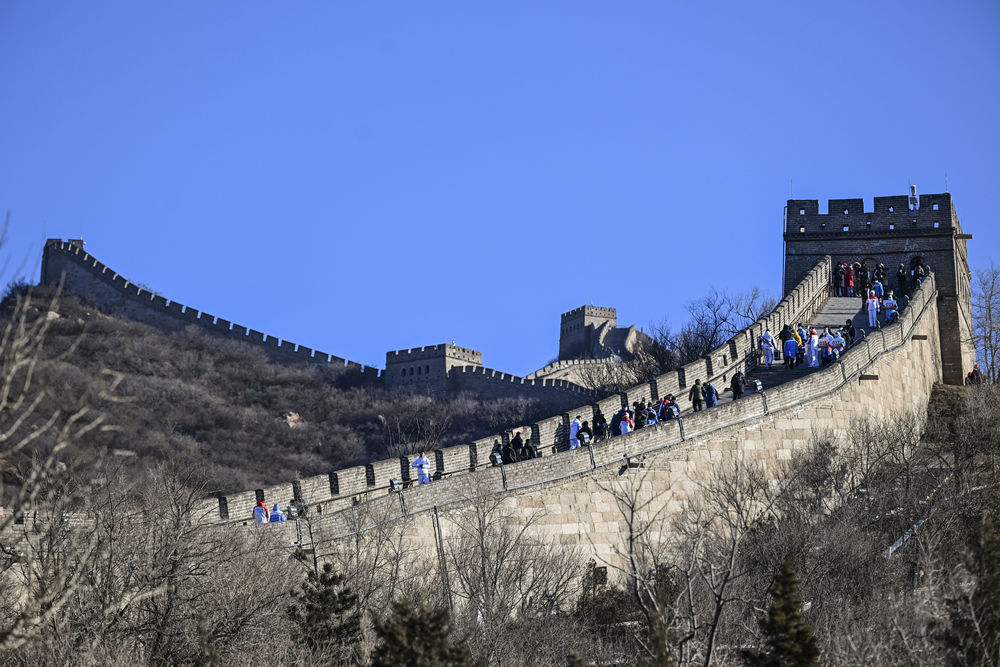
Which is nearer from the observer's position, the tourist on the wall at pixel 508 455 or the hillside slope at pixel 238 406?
the tourist on the wall at pixel 508 455

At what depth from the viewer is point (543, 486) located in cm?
2414

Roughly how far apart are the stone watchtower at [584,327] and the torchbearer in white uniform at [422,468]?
2512 inches

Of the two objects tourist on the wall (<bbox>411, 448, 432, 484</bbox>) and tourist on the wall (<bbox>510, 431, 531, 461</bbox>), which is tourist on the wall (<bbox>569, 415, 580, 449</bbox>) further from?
tourist on the wall (<bbox>411, 448, 432, 484</bbox>)

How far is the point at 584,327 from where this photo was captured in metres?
89.8

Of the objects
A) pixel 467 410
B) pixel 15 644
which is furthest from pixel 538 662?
pixel 467 410

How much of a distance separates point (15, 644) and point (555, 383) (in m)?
44.5

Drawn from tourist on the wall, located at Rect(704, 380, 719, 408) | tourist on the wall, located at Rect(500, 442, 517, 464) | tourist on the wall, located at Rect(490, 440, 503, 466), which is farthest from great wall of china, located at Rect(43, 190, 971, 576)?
tourist on the wall, located at Rect(704, 380, 719, 408)

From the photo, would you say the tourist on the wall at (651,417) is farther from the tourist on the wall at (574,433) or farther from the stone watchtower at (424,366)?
the stone watchtower at (424,366)

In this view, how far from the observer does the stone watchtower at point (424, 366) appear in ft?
205

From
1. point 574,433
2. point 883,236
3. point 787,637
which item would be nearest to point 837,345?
point 574,433

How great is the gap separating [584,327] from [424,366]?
27.7 metres

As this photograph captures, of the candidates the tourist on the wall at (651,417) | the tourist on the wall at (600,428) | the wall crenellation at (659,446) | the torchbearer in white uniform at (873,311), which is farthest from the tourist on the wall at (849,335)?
the tourist on the wall at (600,428)

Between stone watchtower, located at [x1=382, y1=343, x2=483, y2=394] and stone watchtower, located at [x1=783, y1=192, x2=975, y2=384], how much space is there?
2273 centimetres

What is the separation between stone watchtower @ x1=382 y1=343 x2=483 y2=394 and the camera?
62625mm
